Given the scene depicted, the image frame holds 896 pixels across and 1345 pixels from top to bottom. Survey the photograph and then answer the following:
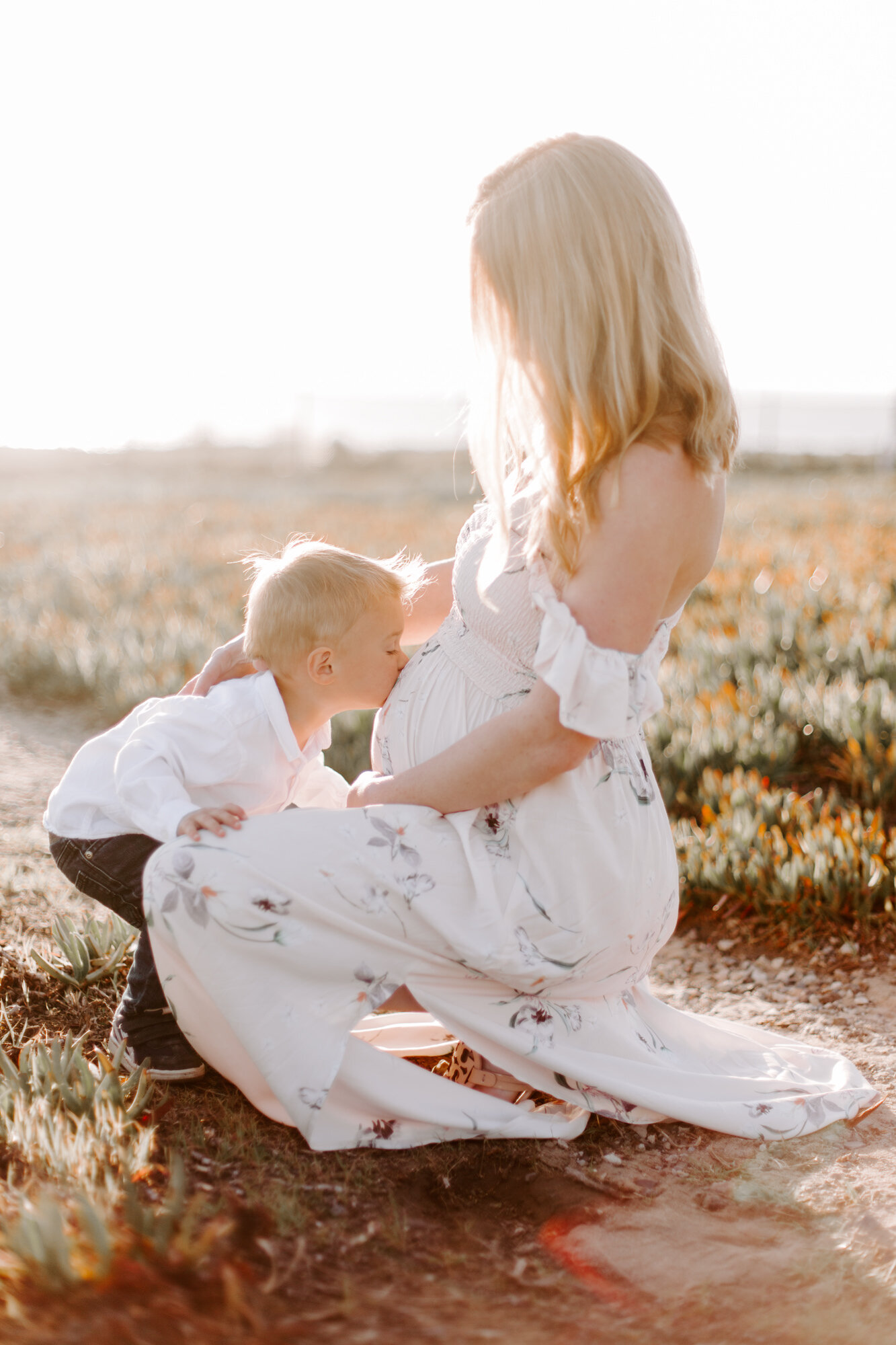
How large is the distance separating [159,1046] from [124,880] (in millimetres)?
390

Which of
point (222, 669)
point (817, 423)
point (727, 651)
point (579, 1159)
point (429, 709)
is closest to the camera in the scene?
point (579, 1159)

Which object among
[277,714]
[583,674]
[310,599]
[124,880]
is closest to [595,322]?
[583,674]

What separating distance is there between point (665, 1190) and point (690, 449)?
153 cm

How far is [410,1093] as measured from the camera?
2.31 m

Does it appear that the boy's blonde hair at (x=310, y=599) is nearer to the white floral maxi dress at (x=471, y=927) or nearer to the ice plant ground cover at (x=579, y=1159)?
the white floral maxi dress at (x=471, y=927)

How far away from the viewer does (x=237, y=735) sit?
247 centimetres

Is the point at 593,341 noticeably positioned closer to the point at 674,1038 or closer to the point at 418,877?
the point at 418,877

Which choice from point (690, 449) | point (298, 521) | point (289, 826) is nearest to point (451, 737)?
point (289, 826)

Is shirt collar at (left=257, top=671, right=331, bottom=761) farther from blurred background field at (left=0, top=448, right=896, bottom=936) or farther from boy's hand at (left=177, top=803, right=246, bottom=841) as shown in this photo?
blurred background field at (left=0, top=448, right=896, bottom=936)

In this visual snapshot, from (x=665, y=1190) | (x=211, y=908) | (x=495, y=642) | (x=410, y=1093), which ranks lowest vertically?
(x=665, y=1190)

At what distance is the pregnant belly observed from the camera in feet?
7.89

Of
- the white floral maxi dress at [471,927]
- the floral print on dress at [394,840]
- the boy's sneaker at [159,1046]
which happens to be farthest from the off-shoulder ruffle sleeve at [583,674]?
the boy's sneaker at [159,1046]

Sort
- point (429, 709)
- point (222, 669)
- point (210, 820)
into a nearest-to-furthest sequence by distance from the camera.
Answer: point (210, 820) → point (429, 709) → point (222, 669)

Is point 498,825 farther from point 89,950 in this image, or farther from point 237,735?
point 89,950
